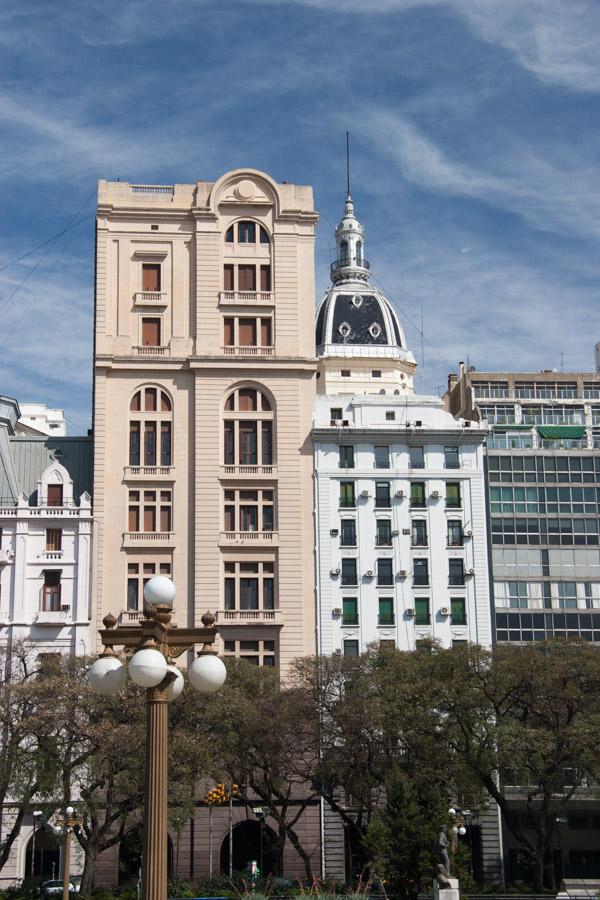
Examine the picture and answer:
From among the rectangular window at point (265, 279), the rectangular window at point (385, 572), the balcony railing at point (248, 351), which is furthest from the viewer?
the rectangular window at point (265, 279)

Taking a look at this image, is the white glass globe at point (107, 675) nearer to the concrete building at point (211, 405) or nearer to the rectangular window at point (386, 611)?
the concrete building at point (211, 405)

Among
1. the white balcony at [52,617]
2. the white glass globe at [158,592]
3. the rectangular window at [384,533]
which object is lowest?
the white glass globe at [158,592]

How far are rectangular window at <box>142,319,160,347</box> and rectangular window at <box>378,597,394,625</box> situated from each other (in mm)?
22628

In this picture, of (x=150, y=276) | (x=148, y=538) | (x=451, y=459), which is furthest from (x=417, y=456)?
(x=150, y=276)

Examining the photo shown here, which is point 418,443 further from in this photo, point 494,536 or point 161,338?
point 161,338

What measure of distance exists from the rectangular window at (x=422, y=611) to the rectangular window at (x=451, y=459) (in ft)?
30.2

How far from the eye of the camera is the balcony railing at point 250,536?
3142 inches

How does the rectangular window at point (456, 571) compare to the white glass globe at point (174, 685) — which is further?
the rectangular window at point (456, 571)

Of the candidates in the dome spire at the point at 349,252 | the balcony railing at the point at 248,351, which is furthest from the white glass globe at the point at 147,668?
the dome spire at the point at 349,252

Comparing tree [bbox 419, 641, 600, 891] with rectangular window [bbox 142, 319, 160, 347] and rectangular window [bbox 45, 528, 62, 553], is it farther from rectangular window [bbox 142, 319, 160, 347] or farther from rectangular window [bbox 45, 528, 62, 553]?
rectangular window [bbox 142, 319, 160, 347]

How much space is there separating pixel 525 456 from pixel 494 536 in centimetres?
630

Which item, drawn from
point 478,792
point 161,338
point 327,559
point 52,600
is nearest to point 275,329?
point 161,338

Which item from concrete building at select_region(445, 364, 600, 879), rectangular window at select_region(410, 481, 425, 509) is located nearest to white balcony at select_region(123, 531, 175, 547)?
rectangular window at select_region(410, 481, 425, 509)

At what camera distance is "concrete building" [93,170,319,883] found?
7894 cm
